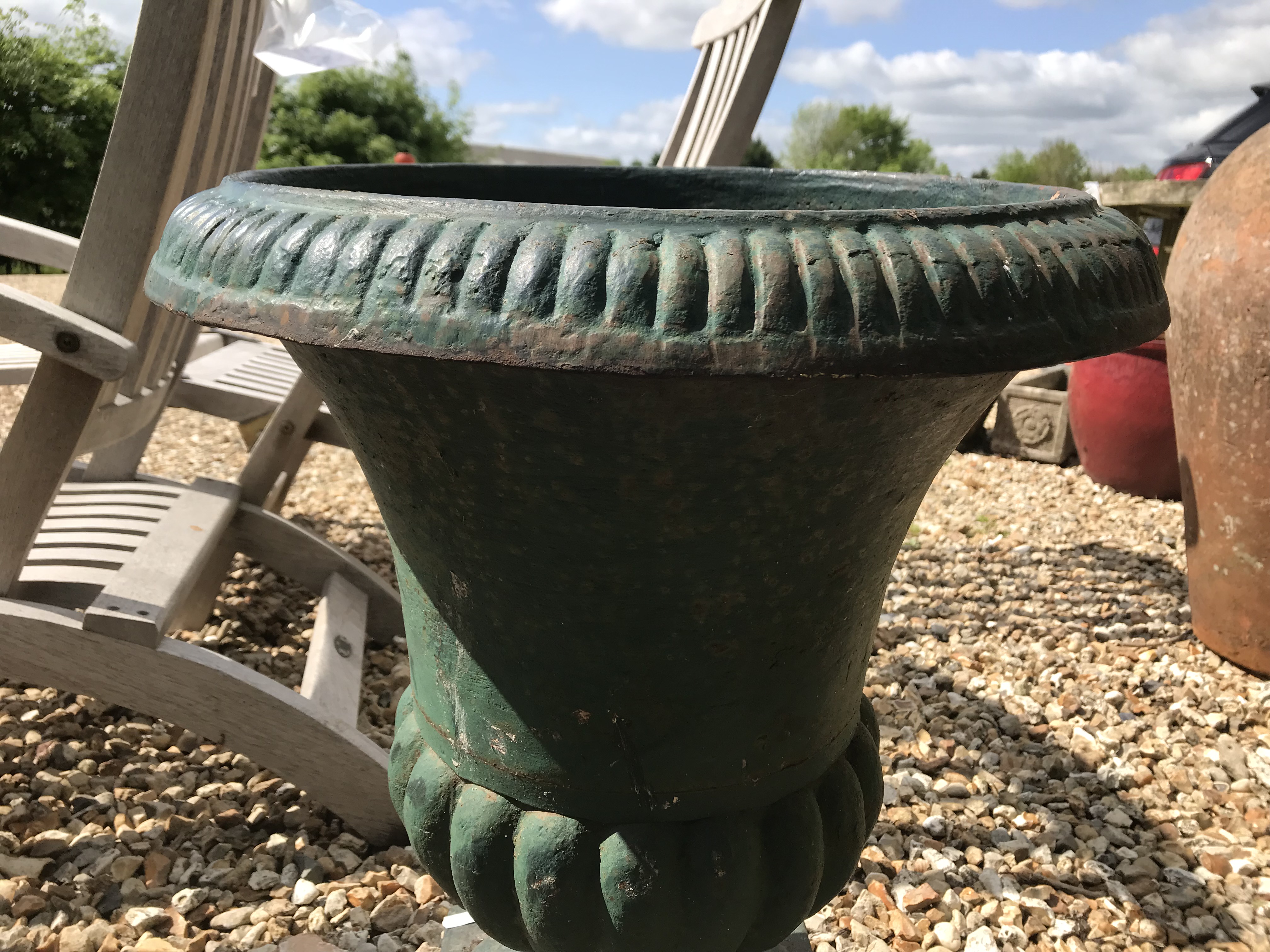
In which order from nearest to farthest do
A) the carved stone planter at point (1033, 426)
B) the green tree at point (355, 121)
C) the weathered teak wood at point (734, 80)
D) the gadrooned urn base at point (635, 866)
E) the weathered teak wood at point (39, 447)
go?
the gadrooned urn base at point (635, 866) < the weathered teak wood at point (39, 447) < the weathered teak wood at point (734, 80) < the carved stone planter at point (1033, 426) < the green tree at point (355, 121)

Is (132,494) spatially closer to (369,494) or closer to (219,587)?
(219,587)

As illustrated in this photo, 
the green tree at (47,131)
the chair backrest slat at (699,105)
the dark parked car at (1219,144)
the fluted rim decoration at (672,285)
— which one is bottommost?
the green tree at (47,131)

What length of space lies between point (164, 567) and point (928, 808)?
1623 millimetres

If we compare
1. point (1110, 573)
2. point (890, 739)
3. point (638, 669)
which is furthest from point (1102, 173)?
point (638, 669)

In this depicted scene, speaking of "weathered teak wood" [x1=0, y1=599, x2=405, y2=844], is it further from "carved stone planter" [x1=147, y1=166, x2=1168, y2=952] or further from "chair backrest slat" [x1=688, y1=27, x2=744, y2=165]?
"chair backrest slat" [x1=688, y1=27, x2=744, y2=165]

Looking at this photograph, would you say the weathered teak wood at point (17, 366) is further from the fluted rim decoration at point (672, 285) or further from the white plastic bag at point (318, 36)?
the fluted rim decoration at point (672, 285)

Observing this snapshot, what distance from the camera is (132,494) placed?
2627 millimetres

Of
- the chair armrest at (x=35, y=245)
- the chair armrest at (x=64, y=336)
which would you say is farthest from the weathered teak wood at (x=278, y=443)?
the chair armrest at (x=64, y=336)

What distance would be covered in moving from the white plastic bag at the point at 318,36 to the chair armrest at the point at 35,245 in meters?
0.71

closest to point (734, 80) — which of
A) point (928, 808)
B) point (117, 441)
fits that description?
point (117, 441)

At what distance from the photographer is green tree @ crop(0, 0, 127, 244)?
1134cm

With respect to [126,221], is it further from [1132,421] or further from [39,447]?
[1132,421]

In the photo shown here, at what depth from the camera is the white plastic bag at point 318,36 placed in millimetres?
2543

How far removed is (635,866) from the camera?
3.49 ft
